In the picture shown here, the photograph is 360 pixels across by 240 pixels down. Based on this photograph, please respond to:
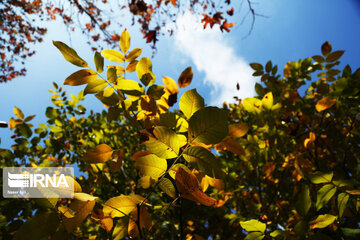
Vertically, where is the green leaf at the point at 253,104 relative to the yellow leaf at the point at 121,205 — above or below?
above

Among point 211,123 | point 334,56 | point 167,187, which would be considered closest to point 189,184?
point 167,187

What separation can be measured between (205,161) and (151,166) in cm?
19

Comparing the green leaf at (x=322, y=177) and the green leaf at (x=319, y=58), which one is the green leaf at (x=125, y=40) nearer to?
the green leaf at (x=322, y=177)

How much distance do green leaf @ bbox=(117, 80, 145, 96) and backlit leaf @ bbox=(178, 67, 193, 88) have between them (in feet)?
0.85

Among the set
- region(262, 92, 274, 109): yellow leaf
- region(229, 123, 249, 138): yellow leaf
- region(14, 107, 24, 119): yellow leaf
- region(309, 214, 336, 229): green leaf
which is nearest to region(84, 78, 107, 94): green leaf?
region(229, 123, 249, 138): yellow leaf

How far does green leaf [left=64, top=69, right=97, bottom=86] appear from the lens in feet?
2.81

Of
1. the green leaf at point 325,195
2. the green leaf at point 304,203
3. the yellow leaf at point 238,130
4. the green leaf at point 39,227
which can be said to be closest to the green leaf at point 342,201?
the green leaf at point 325,195

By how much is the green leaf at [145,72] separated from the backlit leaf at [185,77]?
208mm

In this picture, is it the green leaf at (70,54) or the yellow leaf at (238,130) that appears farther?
the yellow leaf at (238,130)

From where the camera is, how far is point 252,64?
7.68 feet

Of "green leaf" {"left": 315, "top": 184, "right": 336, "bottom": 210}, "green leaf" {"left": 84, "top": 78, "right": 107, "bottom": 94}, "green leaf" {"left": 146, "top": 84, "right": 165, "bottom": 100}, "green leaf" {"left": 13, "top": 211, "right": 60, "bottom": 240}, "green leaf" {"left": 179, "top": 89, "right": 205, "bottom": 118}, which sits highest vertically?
"green leaf" {"left": 84, "top": 78, "right": 107, "bottom": 94}

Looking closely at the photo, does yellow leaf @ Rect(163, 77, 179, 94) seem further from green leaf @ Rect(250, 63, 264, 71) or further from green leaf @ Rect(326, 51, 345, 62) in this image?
green leaf @ Rect(326, 51, 345, 62)

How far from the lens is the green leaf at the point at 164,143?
0.60 metres

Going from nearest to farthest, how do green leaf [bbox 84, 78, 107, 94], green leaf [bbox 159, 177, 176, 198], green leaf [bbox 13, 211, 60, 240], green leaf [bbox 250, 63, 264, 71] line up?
green leaf [bbox 13, 211, 60, 240] → green leaf [bbox 159, 177, 176, 198] → green leaf [bbox 84, 78, 107, 94] → green leaf [bbox 250, 63, 264, 71]
